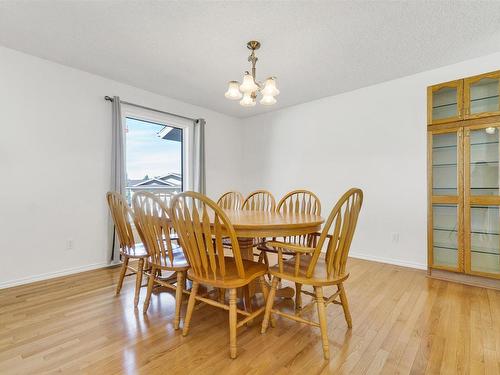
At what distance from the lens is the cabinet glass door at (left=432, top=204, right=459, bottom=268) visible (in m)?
2.78

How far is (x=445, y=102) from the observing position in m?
2.88

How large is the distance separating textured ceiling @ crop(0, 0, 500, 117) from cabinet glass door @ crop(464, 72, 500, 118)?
0.99ft

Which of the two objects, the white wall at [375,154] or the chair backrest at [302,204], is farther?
the white wall at [375,154]

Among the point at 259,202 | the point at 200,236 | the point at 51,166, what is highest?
the point at 51,166

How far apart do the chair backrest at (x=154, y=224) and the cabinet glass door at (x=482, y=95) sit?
313 centimetres

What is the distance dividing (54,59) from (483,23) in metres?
4.17

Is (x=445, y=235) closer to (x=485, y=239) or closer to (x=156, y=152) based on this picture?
(x=485, y=239)

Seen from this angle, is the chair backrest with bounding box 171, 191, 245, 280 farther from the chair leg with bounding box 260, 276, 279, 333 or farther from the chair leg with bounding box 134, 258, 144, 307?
the chair leg with bounding box 134, 258, 144, 307

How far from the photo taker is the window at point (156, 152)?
368cm

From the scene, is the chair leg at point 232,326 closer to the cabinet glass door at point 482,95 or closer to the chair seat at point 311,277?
the chair seat at point 311,277

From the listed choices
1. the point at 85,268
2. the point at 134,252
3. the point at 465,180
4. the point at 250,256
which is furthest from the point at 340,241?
the point at 85,268

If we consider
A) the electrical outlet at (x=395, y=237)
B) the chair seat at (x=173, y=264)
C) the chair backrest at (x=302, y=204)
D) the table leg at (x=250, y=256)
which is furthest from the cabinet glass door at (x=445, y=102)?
the chair seat at (x=173, y=264)

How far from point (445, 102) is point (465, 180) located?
2.94ft

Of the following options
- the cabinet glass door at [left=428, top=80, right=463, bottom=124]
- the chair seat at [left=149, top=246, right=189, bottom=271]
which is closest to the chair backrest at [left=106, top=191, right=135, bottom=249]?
the chair seat at [left=149, top=246, right=189, bottom=271]
